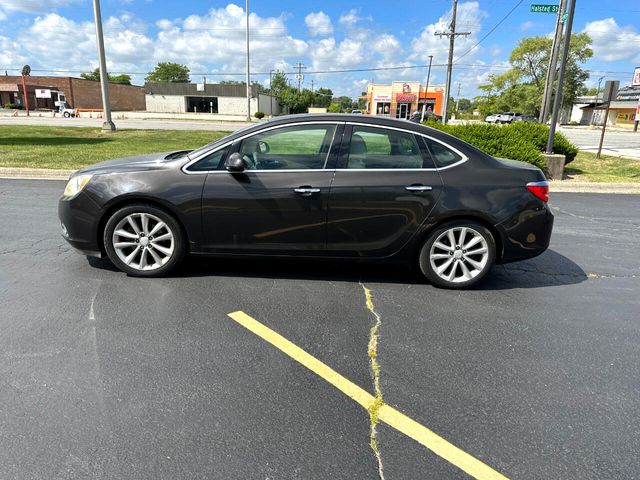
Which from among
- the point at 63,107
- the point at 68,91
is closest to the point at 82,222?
the point at 63,107

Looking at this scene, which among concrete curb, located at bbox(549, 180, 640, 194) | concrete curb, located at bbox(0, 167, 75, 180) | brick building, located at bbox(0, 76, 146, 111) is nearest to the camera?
→ concrete curb, located at bbox(0, 167, 75, 180)

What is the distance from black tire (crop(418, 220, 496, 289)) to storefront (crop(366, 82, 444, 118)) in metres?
68.9

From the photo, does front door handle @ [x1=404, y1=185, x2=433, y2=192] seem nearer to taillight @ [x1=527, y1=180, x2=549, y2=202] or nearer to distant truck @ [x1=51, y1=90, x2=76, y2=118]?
taillight @ [x1=527, y1=180, x2=549, y2=202]

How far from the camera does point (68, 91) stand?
222 ft

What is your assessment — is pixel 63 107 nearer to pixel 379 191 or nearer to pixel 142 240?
pixel 142 240

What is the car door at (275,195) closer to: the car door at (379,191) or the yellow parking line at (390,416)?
the car door at (379,191)

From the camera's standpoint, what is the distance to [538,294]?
438 cm

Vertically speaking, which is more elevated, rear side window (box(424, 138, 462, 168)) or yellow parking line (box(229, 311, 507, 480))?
rear side window (box(424, 138, 462, 168))

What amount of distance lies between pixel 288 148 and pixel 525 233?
94.2 inches

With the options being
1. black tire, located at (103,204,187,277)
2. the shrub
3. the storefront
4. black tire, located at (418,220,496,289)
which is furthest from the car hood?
the storefront

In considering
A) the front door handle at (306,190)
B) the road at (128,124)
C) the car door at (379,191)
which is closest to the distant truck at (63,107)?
the road at (128,124)

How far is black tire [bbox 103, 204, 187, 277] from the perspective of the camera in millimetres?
4227

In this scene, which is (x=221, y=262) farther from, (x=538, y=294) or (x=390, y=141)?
(x=538, y=294)

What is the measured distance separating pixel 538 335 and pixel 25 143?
17.7m
